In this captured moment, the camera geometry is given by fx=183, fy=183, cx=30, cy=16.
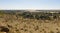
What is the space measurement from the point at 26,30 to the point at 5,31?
267 cm

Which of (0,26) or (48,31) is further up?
(0,26)

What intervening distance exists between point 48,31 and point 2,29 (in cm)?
508

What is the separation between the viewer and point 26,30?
19.4 m

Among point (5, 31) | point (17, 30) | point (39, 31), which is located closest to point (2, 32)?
point (5, 31)

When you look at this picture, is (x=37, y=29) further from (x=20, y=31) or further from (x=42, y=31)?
(x=20, y=31)

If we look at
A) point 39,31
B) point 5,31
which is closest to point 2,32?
point 5,31

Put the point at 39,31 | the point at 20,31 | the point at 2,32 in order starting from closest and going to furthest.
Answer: the point at 2,32 < the point at 20,31 < the point at 39,31

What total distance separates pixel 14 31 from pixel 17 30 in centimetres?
85

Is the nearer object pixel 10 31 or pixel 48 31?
pixel 10 31

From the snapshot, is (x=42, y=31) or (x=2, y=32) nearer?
(x=2, y=32)

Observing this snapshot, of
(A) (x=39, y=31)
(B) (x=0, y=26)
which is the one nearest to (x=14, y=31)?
(B) (x=0, y=26)

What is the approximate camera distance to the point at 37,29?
2041 centimetres

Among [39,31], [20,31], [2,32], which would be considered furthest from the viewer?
[39,31]

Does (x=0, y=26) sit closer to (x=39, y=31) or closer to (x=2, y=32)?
(x=2, y=32)
